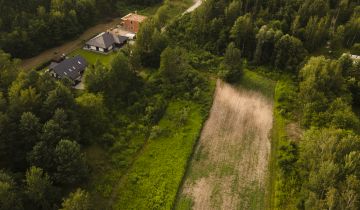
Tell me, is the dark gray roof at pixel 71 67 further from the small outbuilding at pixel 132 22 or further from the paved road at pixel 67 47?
the small outbuilding at pixel 132 22

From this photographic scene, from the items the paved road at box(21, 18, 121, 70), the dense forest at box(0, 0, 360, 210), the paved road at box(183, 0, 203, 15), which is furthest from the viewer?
the paved road at box(183, 0, 203, 15)

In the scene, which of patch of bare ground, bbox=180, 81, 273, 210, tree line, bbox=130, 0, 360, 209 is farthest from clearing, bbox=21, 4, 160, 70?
patch of bare ground, bbox=180, 81, 273, 210

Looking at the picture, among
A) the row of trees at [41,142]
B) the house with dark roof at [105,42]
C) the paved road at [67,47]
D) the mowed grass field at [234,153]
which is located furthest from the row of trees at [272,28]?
the row of trees at [41,142]

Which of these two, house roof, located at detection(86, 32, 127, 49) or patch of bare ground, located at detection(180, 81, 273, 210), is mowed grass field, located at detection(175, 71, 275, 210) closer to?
patch of bare ground, located at detection(180, 81, 273, 210)

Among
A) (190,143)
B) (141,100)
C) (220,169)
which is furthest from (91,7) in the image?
(220,169)

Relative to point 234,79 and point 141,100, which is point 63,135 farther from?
point 234,79
